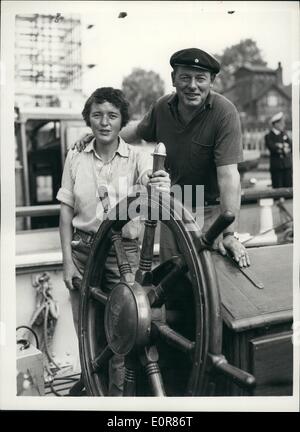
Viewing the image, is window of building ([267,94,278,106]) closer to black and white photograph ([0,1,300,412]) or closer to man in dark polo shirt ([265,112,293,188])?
man in dark polo shirt ([265,112,293,188])

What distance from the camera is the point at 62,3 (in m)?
1.60

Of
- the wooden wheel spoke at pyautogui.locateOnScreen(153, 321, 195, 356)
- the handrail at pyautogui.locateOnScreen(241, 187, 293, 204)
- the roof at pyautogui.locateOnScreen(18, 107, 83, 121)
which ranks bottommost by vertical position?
the wooden wheel spoke at pyautogui.locateOnScreen(153, 321, 195, 356)

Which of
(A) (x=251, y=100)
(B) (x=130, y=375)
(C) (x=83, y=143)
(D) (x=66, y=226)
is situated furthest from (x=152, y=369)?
(A) (x=251, y=100)

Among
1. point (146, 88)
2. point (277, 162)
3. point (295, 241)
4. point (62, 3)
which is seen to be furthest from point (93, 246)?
point (277, 162)

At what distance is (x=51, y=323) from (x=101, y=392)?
0.79 m

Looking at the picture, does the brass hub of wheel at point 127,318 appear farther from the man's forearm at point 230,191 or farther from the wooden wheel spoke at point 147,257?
the man's forearm at point 230,191

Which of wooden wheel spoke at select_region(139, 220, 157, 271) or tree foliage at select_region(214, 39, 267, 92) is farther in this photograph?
tree foliage at select_region(214, 39, 267, 92)

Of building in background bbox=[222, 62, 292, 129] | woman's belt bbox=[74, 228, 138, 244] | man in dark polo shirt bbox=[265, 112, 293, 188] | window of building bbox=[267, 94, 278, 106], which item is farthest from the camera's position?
building in background bbox=[222, 62, 292, 129]

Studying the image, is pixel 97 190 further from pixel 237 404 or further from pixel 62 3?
pixel 237 404

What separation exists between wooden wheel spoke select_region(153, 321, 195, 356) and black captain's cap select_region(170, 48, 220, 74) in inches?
28.5

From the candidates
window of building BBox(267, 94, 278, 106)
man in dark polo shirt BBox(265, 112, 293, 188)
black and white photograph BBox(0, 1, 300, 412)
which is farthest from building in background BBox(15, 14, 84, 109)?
window of building BBox(267, 94, 278, 106)

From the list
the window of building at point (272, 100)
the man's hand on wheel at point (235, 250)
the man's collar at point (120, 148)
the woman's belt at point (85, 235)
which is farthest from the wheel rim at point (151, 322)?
the window of building at point (272, 100)

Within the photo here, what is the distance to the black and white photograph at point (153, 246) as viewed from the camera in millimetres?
1160

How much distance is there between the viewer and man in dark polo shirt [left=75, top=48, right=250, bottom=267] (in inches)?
58.0
